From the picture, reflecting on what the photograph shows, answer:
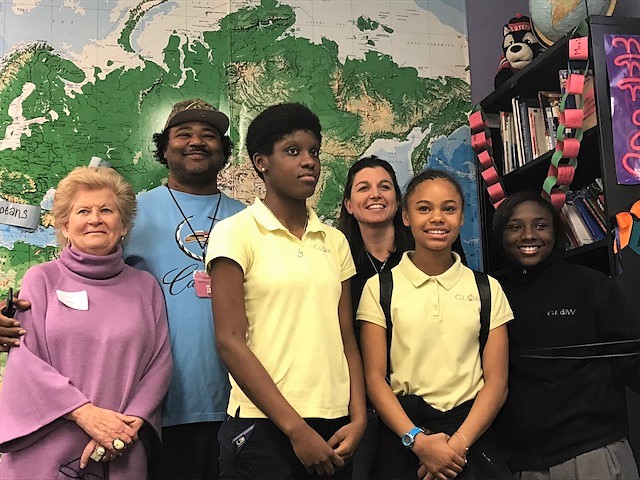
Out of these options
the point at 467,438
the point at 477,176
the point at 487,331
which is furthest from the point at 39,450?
the point at 477,176

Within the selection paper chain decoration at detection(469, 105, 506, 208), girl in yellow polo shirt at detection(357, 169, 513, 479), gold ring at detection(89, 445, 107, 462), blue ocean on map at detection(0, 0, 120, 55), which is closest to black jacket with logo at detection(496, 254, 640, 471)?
girl in yellow polo shirt at detection(357, 169, 513, 479)

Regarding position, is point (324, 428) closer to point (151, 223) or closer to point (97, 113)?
point (151, 223)

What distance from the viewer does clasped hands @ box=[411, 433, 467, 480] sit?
Result: 171cm

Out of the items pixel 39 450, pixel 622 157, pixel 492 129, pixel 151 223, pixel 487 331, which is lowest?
pixel 39 450

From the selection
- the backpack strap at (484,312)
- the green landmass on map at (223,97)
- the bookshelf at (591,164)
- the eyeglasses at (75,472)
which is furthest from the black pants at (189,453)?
the bookshelf at (591,164)

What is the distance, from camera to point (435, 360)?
181 centimetres

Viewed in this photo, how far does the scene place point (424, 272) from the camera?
76.2 inches

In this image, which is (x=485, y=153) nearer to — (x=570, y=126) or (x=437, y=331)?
(x=570, y=126)

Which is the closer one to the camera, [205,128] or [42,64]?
[205,128]

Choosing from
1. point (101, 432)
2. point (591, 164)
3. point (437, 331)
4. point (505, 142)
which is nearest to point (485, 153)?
point (505, 142)

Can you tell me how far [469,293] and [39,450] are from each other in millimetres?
1178

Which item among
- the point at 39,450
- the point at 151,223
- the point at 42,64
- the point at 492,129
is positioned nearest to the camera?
the point at 39,450

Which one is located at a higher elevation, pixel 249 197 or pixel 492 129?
pixel 492 129

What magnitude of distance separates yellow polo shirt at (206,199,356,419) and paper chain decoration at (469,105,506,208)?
1.42 m
